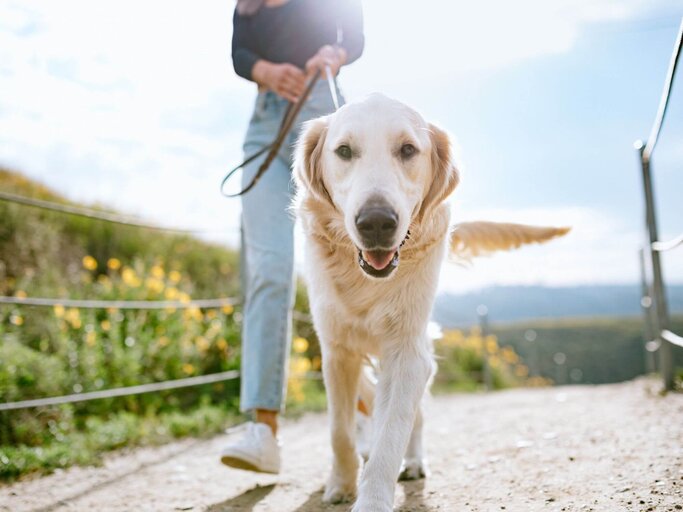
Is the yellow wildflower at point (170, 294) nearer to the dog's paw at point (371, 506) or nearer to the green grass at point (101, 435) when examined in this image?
the green grass at point (101, 435)

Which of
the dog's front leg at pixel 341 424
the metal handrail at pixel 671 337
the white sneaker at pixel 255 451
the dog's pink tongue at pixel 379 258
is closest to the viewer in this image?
the dog's pink tongue at pixel 379 258

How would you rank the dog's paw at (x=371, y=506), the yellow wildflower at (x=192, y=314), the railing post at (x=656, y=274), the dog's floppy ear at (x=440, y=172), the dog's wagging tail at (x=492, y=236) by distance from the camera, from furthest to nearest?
the yellow wildflower at (x=192, y=314) → the railing post at (x=656, y=274) → the dog's wagging tail at (x=492, y=236) → the dog's floppy ear at (x=440, y=172) → the dog's paw at (x=371, y=506)

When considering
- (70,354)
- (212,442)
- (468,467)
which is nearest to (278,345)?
(468,467)

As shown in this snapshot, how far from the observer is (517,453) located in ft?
9.69

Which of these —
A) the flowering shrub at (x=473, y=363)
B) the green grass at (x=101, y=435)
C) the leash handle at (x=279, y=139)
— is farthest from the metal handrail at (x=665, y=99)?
the flowering shrub at (x=473, y=363)

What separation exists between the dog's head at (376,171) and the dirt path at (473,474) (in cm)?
90

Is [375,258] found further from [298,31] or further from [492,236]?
[298,31]

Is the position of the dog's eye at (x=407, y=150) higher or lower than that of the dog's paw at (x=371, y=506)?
higher

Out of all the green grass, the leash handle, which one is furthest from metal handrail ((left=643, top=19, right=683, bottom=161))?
the green grass

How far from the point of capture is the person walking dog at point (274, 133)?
9.02 ft

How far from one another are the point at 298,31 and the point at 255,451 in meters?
1.77

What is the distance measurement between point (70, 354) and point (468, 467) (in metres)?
2.74

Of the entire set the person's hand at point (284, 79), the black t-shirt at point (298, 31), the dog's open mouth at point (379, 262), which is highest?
the black t-shirt at point (298, 31)

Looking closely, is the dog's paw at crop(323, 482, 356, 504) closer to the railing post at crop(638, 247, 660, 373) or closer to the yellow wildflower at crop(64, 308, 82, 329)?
the yellow wildflower at crop(64, 308, 82, 329)
